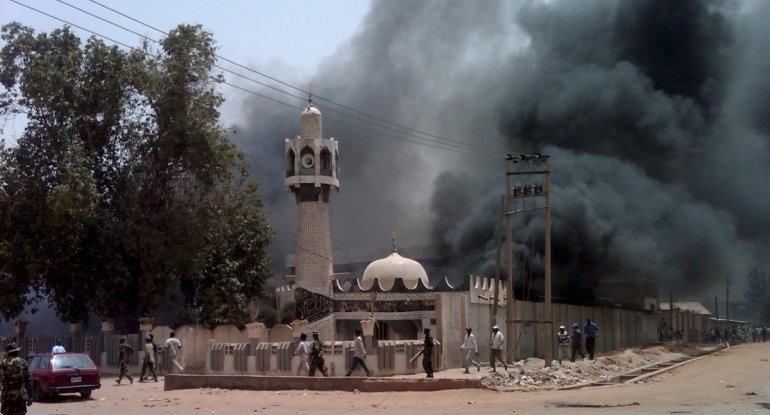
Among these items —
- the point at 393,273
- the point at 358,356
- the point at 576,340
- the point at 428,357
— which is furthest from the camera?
the point at 393,273

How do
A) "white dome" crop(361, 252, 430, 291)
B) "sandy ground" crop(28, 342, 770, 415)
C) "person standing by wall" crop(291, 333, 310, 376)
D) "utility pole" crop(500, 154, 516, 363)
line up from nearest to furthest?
"sandy ground" crop(28, 342, 770, 415)
"person standing by wall" crop(291, 333, 310, 376)
"utility pole" crop(500, 154, 516, 363)
"white dome" crop(361, 252, 430, 291)

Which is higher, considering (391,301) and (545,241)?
(545,241)

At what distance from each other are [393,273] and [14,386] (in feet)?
96.1

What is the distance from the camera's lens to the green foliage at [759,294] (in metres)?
84.4

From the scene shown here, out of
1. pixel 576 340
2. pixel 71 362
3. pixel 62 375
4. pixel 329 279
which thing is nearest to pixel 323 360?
pixel 71 362

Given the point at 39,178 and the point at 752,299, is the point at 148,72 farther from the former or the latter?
the point at 752,299

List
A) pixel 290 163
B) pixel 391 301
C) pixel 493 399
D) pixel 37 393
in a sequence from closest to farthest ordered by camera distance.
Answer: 1. pixel 493 399
2. pixel 37 393
3. pixel 391 301
4. pixel 290 163

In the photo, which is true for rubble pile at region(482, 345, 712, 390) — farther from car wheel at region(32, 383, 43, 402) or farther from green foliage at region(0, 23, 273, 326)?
green foliage at region(0, 23, 273, 326)

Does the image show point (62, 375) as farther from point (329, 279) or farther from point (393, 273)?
point (329, 279)

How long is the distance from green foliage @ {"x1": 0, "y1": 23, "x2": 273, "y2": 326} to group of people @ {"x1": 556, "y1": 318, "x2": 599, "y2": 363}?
1361 centimetres

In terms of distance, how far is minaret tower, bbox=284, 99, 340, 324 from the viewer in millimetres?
44719

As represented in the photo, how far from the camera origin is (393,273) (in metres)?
40.3

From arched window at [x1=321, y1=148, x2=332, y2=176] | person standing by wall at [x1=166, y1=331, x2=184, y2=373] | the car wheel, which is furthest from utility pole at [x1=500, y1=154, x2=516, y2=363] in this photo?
arched window at [x1=321, y1=148, x2=332, y2=176]

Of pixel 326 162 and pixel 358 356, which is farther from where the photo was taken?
pixel 326 162
